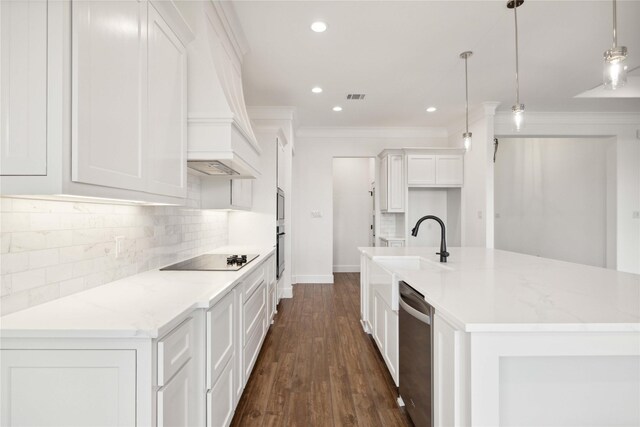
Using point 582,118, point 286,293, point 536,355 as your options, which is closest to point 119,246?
point 536,355

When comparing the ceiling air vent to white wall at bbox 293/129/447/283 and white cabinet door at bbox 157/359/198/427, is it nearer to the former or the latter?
white wall at bbox 293/129/447/283

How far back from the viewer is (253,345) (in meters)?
2.32

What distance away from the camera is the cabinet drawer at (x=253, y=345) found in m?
2.08

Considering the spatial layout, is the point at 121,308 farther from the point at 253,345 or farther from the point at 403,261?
the point at 403,261

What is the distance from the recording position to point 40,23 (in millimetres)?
904

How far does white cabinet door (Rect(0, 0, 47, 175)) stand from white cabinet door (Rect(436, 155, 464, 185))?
5.07 metres

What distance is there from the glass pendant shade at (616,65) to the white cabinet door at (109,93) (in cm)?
231

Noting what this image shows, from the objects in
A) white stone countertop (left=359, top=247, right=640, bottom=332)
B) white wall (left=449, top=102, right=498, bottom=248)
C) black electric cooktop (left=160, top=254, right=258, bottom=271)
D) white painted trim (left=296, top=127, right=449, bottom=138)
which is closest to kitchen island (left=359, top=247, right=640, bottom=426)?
white stone countertop (left=359, top=247, right=640, bottom=332)

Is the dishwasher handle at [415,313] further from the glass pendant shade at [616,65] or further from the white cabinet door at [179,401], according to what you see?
the glass pendant shade at [616,65]

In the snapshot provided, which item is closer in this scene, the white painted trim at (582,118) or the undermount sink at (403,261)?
the undermount sink at (403,261)

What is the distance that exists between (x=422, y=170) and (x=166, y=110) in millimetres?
4373

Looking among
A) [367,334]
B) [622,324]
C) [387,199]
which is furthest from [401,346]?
[387,199]

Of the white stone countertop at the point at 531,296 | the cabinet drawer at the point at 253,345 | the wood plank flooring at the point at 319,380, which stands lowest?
the wood plank flooring at the point at 319,380

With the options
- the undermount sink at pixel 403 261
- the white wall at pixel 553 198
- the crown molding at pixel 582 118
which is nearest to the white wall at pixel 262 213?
the undermount sink at pixel 403 261
